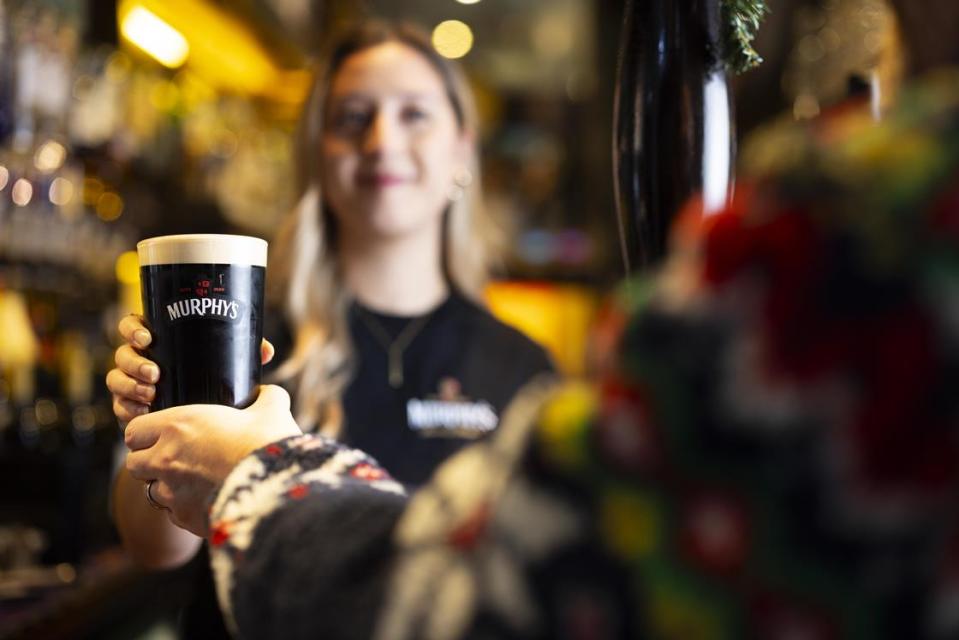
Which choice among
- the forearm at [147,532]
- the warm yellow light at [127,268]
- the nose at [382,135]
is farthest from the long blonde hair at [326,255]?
the warm yellow light at [127,268]

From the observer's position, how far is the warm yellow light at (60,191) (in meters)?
2.79

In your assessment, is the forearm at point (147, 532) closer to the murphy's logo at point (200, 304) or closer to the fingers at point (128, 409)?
the fingers at point (128, 409)

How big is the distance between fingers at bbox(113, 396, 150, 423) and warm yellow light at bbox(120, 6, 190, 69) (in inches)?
134

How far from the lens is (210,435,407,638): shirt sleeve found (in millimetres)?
535

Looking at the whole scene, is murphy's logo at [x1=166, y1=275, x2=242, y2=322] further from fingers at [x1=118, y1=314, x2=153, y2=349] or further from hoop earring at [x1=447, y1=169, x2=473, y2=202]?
hoop earring at [x1=447, y1=169, x2=473, y2=202]

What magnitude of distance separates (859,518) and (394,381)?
1.37 m

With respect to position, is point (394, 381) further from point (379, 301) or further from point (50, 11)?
point (50, 11)

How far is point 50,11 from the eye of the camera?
116 inches

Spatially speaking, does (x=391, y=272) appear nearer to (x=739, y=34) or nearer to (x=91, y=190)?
(x=739, y=34)

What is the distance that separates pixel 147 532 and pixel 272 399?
0.63 meters

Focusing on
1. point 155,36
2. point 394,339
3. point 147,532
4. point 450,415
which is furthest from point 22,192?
point 155,36

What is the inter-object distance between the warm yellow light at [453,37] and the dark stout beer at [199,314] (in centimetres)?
692

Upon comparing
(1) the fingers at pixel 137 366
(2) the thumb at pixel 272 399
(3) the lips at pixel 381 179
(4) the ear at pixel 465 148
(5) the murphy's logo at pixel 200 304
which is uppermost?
(4) the ear at pixel 465 148

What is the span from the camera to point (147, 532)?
1347mm
